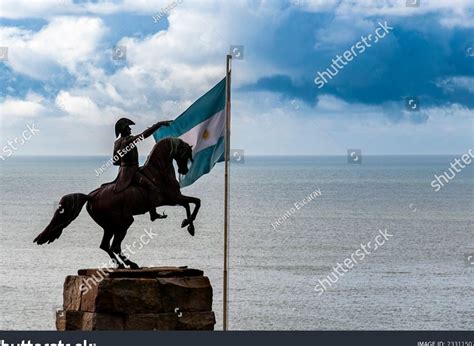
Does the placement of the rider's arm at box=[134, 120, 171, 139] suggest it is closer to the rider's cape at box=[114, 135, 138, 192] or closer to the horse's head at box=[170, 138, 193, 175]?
the rider's cape at box=[114, 135, 138, 192]

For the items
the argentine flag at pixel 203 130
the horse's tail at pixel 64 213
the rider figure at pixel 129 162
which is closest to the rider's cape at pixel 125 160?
the rider figure at pixel 129 162

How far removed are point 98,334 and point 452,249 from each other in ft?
203

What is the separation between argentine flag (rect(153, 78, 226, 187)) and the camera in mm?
35125

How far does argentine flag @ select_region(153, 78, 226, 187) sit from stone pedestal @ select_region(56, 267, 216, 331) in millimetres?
3102

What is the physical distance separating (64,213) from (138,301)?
303 centimetres

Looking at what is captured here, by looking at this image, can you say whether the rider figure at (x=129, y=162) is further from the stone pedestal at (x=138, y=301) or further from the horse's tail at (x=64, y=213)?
the stone pedestal at (x=138, y=301)

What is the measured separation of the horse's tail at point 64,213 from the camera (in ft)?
111

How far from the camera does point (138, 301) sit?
107ft

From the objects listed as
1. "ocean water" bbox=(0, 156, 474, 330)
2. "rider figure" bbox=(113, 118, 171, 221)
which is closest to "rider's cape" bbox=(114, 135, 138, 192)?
"rider figure" bbox=(113, 118, 171, 221)

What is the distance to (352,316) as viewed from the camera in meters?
61.0

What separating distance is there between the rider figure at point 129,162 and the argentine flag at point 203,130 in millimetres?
1710

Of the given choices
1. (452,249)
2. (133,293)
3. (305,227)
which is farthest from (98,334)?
(305,227)

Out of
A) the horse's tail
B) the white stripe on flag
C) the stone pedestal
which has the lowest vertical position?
the stone pedestal

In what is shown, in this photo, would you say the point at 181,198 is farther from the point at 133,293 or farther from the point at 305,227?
the point at 305,227
